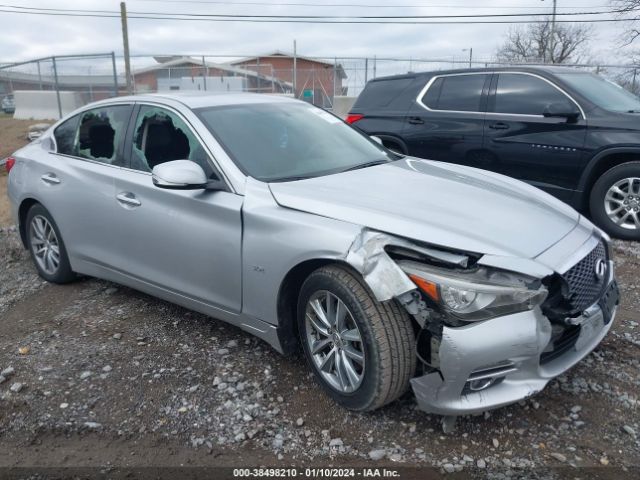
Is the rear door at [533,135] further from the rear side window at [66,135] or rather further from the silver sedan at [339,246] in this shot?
the rear side window at [66,135]

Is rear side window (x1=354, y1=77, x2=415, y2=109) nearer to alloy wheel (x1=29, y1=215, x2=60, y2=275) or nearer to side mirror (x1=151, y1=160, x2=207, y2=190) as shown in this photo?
alloy wheel (x1=29, y1=215, x2=60, y2=275)

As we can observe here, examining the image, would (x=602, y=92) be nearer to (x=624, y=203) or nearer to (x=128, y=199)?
(x=624, y=203)

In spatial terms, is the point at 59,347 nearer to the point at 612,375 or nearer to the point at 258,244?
the point at 258,244

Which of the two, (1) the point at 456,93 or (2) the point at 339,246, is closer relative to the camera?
(2) the point at 339,246

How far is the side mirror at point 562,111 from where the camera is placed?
5750 millimetres

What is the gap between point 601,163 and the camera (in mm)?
5703

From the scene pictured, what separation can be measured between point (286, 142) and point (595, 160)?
3.55 m

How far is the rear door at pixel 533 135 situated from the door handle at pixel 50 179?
4457 millimetres

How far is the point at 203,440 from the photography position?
2.83 metres

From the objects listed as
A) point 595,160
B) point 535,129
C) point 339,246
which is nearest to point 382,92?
point 535,129

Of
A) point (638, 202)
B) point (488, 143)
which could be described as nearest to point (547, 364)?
point (638, 202)

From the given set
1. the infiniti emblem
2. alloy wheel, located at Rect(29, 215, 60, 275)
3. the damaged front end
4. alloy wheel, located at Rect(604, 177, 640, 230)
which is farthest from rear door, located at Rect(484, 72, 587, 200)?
alloy wheel, located at Rect(29, 215, 60, 275)

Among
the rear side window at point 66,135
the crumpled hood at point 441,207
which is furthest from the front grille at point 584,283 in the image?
the rear side window at point 66,135

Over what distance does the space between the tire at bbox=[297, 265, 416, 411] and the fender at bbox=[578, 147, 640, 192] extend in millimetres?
3961
